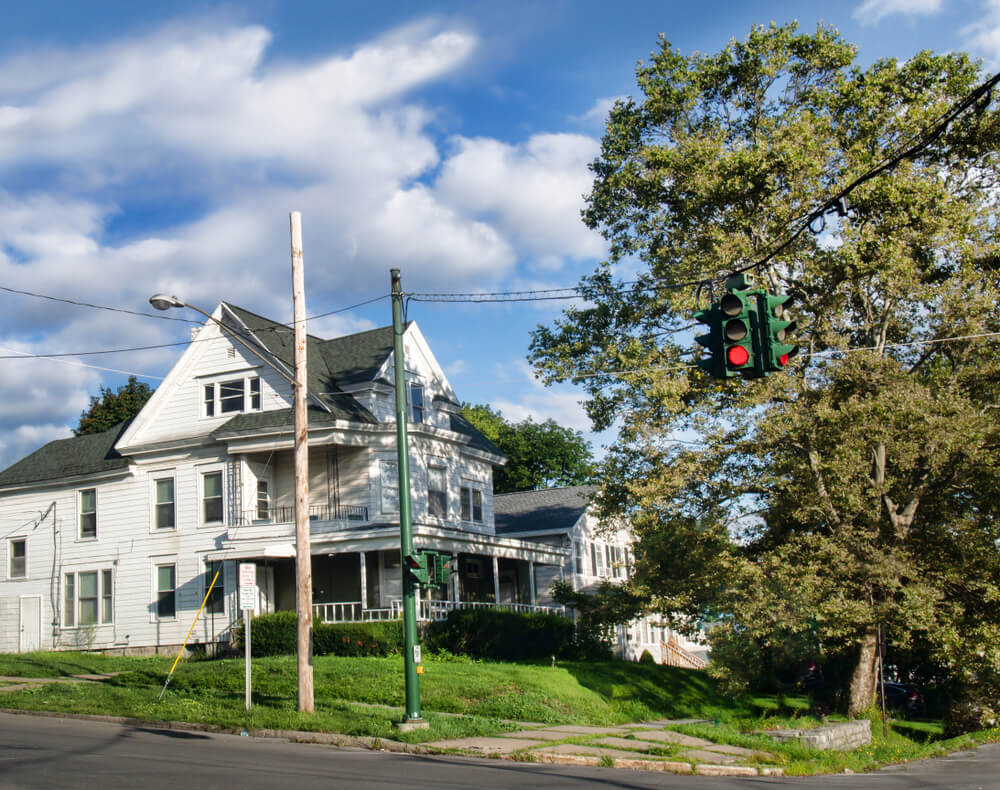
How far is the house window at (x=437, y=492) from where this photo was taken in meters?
33.3

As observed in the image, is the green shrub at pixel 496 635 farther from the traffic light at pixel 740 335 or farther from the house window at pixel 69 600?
the traffic light at pixel 740 335

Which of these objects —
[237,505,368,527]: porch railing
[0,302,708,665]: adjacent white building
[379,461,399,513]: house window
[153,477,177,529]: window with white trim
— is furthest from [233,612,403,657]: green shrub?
[153,477,177,529]: window with white trim

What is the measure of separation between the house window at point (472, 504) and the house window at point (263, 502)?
7323 mm

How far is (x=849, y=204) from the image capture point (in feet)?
72.4

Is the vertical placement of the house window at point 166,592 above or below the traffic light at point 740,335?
below

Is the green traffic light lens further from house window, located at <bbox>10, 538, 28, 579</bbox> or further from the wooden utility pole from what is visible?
house window, located at <bbox>10, 538, 28, 579</bbox>

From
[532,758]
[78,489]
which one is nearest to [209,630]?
[78,489]

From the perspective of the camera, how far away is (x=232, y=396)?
33.0 m

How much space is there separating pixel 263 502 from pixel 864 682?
756 inches

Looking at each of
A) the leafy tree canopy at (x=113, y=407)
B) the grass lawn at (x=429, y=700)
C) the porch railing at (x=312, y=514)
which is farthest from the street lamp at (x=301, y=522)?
the leafy tree canopy at (x=113, y=407)

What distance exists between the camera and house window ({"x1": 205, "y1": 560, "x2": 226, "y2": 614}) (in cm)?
3097

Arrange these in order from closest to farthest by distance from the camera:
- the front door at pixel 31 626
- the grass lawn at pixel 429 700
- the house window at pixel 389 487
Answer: the grass lawn at pixel 429 700
the house window at pixel 389 487
the front door at pixel 31 626

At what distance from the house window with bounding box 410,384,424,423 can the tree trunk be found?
1682 cm

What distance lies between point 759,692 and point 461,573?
11.5 metres
